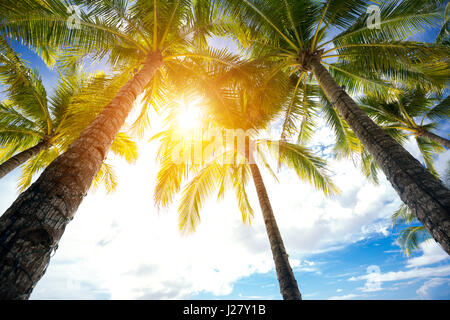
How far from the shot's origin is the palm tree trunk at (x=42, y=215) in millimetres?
1132

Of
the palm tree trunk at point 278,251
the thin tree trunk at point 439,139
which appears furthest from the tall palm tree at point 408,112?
the palm tree trunk at point 278,251

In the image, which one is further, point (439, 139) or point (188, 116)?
point (439, 139)

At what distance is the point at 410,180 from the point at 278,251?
3181 millimetres

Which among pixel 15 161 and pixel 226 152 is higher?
pixel 226 152

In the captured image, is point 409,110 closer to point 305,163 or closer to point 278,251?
point 305,163

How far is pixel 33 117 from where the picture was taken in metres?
7.29

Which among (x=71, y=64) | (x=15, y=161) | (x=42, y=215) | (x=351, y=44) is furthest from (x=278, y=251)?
(x=15, y=161)

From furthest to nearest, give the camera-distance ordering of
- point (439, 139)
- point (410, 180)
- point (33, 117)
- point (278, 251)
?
point (439, 139) → point (33, 117) → point (278, 251) → point (410, 180)

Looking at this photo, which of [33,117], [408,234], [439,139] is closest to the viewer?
[33,117]

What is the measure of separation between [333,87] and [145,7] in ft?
15.5

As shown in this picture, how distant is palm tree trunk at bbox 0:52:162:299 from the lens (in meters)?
1.13

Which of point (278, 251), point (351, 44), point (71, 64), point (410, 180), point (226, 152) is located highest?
point (71, 64)

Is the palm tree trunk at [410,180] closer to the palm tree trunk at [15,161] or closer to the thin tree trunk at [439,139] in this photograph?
the thin tree trunk at [439,139]
